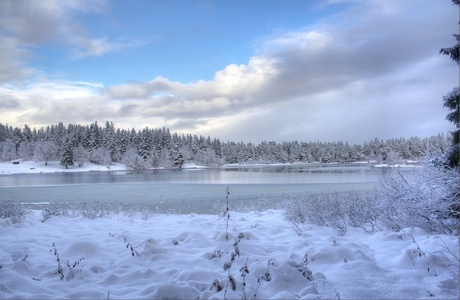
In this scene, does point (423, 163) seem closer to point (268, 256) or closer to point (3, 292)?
point (268, 256)

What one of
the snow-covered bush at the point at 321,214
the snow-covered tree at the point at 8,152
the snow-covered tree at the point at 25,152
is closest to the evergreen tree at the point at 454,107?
the snow-covered bush at the point at 321,214

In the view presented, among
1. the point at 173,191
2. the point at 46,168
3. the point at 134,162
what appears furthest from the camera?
the point at 134,162

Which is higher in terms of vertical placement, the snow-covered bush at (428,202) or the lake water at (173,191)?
the snow-covered bush at (428,202)

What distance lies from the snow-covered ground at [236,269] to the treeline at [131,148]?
8268cm

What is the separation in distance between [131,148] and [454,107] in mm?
106020

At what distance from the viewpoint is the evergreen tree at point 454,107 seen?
7.11 meters

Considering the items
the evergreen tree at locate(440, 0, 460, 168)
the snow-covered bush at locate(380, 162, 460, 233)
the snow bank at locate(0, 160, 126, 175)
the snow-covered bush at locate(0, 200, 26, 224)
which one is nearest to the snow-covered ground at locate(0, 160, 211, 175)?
the snow bank at locate(0, 160, 126, 175)

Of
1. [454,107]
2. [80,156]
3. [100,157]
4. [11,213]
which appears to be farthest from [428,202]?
[100,157]

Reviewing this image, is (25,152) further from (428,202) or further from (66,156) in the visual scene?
(428,202)

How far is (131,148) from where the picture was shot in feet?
348

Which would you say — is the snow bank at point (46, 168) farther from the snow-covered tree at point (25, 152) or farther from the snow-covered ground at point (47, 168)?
the snow-covered tree at point (25, 152)

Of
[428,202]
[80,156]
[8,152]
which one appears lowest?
[428,202]

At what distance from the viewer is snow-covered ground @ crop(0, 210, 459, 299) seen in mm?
4285

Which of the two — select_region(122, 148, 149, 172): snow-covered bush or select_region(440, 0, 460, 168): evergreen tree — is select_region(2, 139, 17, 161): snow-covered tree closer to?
select_region(122, 148, 149, 172): snow-covered bush
